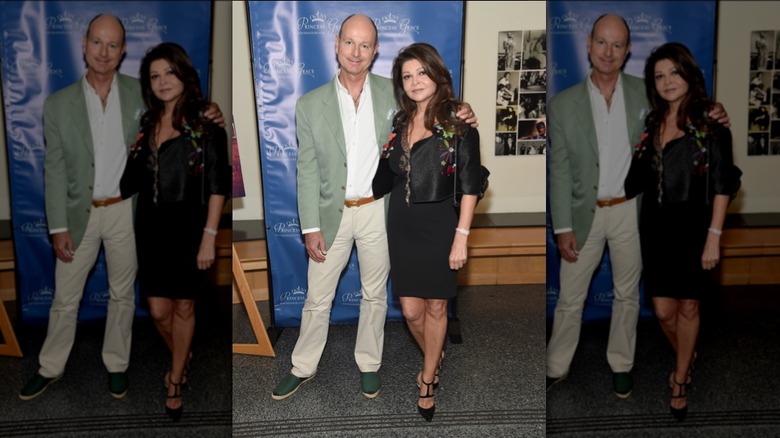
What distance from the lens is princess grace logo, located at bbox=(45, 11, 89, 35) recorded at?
202 cm

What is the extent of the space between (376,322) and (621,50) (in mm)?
1409

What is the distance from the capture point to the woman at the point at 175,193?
6.82ft

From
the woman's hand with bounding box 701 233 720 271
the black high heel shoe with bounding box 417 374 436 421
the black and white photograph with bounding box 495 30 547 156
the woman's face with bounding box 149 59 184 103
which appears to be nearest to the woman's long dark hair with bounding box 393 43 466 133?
the woman's face with bounding box 149 59 184 103

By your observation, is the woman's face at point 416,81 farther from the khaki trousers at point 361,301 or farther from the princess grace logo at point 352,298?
the princess grace logo at point 352,298

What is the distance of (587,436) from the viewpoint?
87.5 inches

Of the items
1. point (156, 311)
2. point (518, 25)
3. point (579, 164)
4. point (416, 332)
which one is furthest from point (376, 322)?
point (518, 25)

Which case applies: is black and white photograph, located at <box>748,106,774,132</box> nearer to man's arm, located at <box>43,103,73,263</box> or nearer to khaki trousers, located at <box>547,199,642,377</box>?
khaki trousers, located at <box>547,199,642,377</box>

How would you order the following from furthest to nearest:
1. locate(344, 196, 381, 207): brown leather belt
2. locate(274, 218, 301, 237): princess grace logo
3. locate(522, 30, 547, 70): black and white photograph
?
locate(522, 30, 547, 70): black and white photograph, locate(274, 218, 301, 237): princess grace logo, locate(344, 196, 381, 207): brown leather belt

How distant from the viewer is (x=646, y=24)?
2010 millimetres

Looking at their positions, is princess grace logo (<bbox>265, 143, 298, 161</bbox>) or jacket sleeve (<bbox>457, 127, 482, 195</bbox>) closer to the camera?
jacket sleeve (<bbox>457, 127, 482, 195</bbox>)

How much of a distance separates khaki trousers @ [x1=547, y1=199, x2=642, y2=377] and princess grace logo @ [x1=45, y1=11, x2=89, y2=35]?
173 cm

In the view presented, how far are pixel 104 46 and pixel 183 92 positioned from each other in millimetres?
268

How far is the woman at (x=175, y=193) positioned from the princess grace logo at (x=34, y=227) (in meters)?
0.32

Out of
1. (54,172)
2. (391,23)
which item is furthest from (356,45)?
(54,172)
